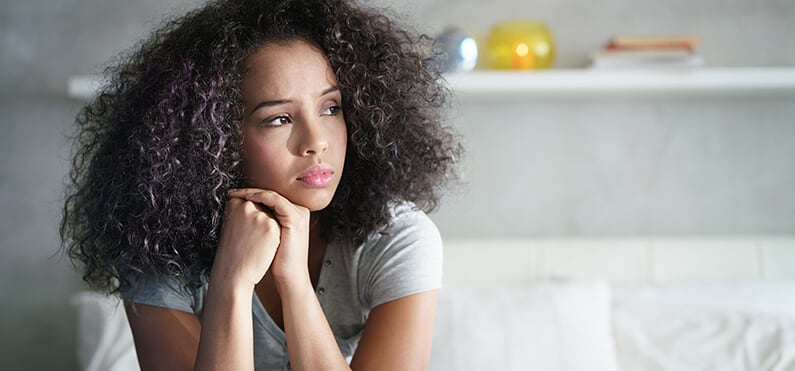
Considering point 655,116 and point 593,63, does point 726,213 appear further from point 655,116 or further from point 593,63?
point 593,63

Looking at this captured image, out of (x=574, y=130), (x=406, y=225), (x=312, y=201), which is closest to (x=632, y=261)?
(x=574, y=130)

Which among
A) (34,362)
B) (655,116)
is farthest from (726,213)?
(34,362)

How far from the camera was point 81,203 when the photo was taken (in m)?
Answer: 1.50

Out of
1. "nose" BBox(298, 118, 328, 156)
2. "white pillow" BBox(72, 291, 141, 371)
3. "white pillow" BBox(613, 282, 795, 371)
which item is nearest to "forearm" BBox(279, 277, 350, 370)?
"nose" BBox(298, 118, 328, 156)

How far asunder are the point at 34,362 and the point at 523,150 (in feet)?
5.81

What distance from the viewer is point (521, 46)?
2.44 meters

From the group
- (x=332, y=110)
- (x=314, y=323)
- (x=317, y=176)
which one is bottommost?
(x=314, y=323)

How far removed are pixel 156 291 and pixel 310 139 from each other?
1.33ft

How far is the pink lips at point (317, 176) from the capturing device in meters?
1.35

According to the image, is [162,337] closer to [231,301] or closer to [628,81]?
[231,301]

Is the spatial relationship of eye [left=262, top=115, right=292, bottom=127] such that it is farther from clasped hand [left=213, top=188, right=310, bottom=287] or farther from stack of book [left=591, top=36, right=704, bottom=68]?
stack of book [left=591, top=36, right=704, bottom=68]

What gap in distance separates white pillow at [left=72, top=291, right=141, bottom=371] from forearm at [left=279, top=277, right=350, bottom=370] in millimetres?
777

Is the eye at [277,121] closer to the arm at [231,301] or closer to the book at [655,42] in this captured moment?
the arm at [231,301]

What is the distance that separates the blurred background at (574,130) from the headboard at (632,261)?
0.10m
